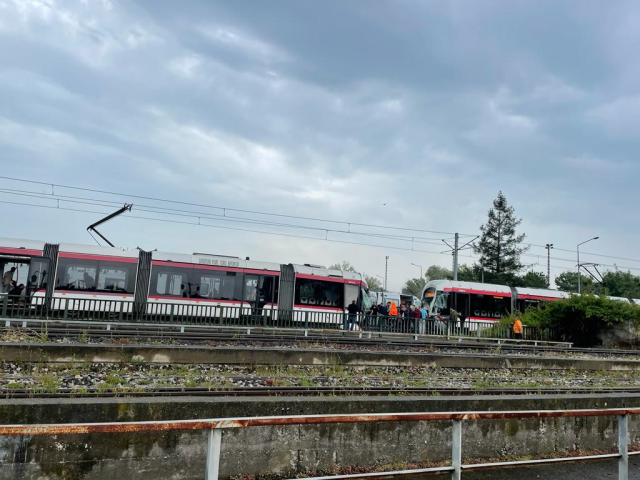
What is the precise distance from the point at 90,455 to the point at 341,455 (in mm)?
2759

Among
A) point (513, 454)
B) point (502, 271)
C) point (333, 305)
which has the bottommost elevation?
point (513, 454)

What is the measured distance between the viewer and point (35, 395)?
768 cm

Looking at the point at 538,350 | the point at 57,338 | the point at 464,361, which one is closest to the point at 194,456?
the point at 464,361

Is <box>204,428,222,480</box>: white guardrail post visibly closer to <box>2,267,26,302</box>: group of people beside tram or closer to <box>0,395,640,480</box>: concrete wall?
A: <box>0,395,640,480</box>: concrete wall

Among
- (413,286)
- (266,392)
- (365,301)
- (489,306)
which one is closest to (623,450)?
(266,392)

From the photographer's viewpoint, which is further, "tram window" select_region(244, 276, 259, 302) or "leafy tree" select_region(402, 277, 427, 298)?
"leafy tree" select_region(402, 277, 427, 298)

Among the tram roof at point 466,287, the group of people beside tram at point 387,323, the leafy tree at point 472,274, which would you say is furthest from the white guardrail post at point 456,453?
the leafy tree at point 472,274

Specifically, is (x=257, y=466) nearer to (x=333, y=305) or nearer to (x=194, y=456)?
(x=194, y=456)

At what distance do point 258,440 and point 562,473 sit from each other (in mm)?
3619

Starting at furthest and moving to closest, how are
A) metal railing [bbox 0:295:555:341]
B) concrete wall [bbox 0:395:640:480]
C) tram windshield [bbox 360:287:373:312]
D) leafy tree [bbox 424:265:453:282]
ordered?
1. leafy tree [bbox 424:265:453:282]
2. tram windshield [bbox 360:287:373:312]
3. metal railing [bbox 0:295:555:341]
4. concrete wall [bbox 0:395:640:480]

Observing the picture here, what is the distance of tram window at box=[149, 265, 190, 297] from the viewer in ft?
75.3

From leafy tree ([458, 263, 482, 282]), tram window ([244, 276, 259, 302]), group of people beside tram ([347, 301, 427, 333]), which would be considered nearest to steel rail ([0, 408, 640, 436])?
group of people beside tram ([347, 301, 427, 333])

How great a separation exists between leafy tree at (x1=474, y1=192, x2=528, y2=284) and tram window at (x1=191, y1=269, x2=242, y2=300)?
50986 millimetres

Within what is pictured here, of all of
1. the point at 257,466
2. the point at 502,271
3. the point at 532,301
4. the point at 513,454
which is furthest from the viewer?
the point at 502,271
